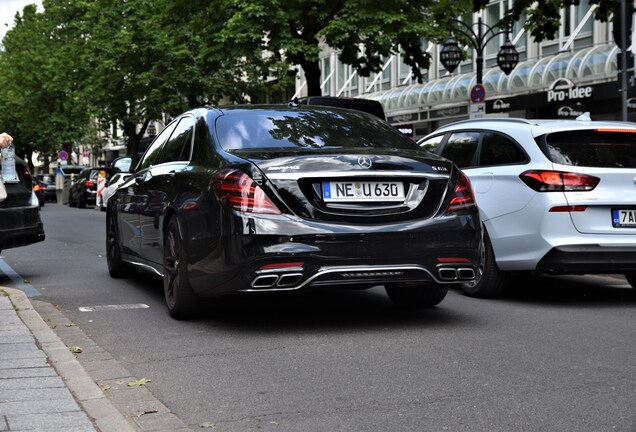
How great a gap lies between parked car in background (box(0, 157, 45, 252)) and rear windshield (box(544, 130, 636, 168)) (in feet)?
17.7

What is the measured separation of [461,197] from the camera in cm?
694

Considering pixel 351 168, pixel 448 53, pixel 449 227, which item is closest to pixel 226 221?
pixel 351 168

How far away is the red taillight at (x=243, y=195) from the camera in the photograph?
6484 mm

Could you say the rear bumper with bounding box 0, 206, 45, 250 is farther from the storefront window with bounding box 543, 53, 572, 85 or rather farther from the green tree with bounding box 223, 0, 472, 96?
the storefront window with bounding box 543, 53, 572, 85

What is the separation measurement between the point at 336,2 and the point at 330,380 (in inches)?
893

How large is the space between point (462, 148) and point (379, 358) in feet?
13.8

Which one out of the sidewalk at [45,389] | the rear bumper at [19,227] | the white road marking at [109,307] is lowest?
the white road marking at [109,307]

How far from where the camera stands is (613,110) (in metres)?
26.9

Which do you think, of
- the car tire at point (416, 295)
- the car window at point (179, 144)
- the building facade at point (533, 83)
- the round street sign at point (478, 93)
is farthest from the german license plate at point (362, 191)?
the round street sign at point (478, 93)

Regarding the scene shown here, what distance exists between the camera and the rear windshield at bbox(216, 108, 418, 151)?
712 centimetres

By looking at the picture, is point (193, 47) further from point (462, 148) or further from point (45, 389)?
point (45, 389)

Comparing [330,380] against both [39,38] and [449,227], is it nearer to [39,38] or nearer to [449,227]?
[449,227]

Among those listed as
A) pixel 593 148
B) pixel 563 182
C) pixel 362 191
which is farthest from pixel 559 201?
pixel 362 191

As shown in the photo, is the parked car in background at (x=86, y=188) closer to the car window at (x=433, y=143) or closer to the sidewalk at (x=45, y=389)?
the car window at (x=433, y=143)
